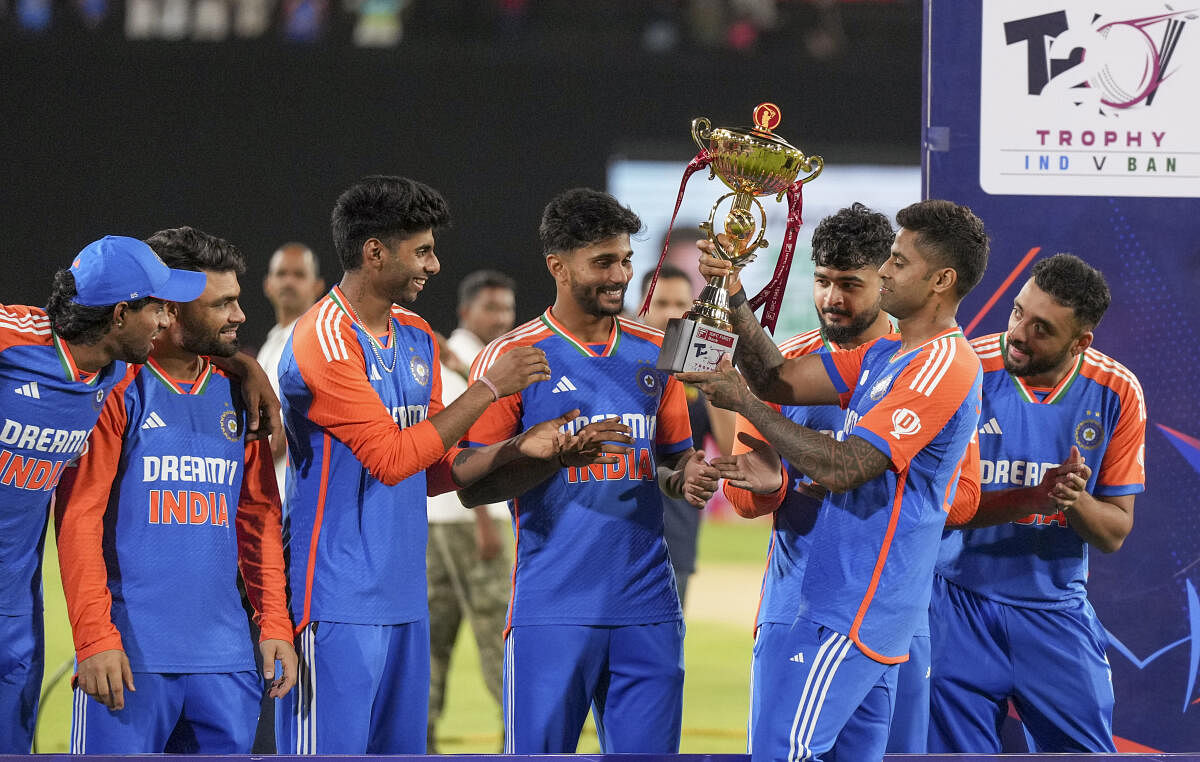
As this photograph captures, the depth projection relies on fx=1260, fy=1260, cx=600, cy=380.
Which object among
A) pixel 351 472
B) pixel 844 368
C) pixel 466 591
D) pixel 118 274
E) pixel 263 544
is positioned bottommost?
pixel 466 591

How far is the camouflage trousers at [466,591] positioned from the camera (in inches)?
253

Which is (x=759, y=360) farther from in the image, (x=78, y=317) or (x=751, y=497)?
(x=78, y=317)

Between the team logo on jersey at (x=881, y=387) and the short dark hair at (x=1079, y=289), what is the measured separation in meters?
0.91

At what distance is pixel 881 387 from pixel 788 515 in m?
0.71

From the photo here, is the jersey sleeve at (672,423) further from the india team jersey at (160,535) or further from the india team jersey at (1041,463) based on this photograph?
the india team jersey at (160,535)

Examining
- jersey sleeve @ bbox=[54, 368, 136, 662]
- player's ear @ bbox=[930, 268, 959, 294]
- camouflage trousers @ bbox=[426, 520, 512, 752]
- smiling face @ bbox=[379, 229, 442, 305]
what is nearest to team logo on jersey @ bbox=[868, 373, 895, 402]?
player's ear @ bbox=[930, 268, 959, 294]

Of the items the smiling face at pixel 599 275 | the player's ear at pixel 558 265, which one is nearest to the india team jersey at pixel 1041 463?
the smiling face at pixel 599 275

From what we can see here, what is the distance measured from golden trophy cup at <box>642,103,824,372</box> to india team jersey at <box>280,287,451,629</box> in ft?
2.50

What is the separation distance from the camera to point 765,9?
1573 centimetres

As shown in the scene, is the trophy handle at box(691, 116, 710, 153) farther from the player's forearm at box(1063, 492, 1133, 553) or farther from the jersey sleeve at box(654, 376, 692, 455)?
the player's forearm at box(1063, 492, 1133, 553)

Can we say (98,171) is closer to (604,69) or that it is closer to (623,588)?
(604,69)

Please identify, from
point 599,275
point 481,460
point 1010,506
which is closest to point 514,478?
point 481,460

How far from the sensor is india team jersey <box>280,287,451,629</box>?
359 centimetres

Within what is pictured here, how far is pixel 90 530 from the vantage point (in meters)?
3.43
